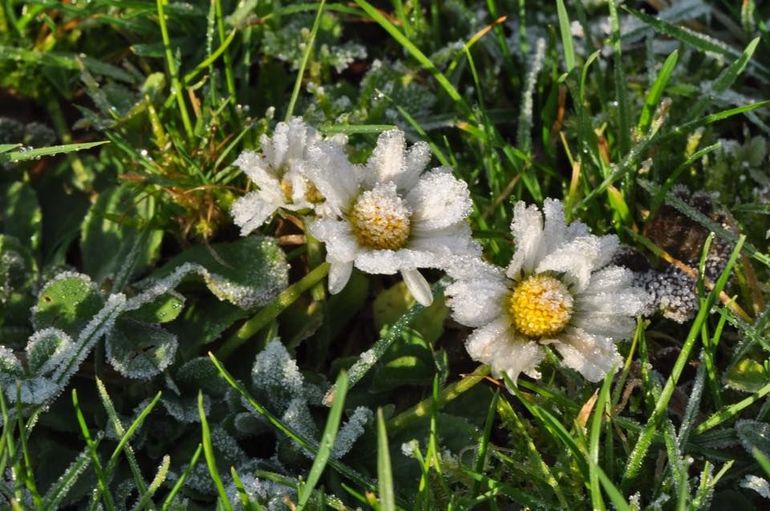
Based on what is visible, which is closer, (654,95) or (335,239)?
(335,239)

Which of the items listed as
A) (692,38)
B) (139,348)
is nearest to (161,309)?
(139,348)

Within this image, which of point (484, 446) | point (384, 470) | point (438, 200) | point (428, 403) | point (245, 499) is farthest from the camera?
point (428, 403)

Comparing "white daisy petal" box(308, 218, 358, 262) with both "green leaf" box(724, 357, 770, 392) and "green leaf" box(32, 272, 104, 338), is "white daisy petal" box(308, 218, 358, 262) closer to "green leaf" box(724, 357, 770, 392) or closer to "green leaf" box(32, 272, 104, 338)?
"green leaf" box(32, 272, 104, 338)

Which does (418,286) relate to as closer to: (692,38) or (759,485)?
(759,485)

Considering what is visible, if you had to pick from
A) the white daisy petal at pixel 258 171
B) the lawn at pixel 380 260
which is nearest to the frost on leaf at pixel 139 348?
the lawn at pixel 380 260

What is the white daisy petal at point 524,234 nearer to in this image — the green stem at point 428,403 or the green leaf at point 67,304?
the green stem at point 428,403

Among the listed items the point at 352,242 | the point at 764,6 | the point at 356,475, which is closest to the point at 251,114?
the point at 352,242
